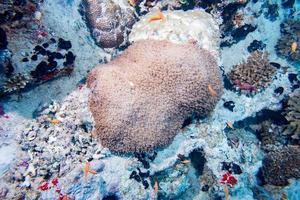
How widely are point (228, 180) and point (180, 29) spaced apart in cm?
427

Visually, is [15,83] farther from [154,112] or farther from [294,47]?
[294,47]

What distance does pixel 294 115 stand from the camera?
860cm

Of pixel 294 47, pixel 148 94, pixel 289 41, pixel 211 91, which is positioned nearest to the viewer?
pixel 148 94

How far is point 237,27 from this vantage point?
29.3 ft

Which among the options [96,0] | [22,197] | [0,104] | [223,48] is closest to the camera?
[22,197]

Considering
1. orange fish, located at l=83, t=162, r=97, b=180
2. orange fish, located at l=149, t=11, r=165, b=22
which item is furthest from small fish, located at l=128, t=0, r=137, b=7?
orange fish, located at l=83, t=162, r=97, b=180

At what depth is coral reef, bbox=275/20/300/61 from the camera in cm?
957

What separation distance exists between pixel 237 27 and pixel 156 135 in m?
4.78

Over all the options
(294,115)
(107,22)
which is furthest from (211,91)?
(294,115)

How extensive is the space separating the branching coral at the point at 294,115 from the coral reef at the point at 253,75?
2.92 feet

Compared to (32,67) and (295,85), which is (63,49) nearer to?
(32,67)

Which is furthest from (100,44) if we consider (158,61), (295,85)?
(295,85)

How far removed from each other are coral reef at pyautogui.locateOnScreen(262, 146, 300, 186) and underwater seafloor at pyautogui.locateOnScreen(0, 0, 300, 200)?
0.10 ft

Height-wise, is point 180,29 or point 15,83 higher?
point 180,29
